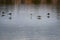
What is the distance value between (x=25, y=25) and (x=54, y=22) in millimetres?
283

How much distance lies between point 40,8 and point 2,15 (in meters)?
0.48

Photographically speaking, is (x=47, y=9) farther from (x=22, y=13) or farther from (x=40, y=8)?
(x=22, y=13)

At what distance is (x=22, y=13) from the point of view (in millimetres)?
1639

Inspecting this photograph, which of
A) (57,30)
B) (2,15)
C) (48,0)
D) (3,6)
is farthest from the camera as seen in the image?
(48,0)

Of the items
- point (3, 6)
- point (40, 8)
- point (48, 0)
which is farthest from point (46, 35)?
point (48, 0)

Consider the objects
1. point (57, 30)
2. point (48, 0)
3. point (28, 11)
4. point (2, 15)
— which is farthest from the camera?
point (48, 0)

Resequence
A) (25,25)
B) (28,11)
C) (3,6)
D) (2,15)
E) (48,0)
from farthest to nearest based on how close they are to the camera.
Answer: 1. (48,0)
2. (3,6)
3. (28,11)
4. (2,15)
5. (25,25)

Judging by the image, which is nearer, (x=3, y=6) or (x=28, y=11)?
(x=28, y=11)

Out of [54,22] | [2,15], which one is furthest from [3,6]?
[54,22]

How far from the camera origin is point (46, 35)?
46.4 inches

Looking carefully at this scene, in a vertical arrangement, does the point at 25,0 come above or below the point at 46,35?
above

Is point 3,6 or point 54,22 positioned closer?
point 54,22

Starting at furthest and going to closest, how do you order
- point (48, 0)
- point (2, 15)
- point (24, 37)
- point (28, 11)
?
point (48, 0), point (28, 11), point (2, 15), point (24, 37)

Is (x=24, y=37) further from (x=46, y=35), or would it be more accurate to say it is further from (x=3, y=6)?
(x=3, y=6)
